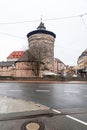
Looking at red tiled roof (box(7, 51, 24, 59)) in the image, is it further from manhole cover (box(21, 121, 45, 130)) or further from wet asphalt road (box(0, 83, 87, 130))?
manhole cover (box(21, 121, 45, 130))

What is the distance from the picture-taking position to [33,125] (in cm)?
689

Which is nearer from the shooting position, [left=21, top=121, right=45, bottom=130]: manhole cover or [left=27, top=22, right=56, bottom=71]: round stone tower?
[left=21, top=121, right=45, bottom=130]: manhole cover

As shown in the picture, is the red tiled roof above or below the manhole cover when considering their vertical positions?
above

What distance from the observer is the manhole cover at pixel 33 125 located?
6570 millimetres

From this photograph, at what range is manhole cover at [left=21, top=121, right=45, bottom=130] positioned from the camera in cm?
657

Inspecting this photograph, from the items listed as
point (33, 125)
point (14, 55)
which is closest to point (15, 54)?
point (14, 55)

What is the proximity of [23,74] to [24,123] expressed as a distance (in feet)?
190

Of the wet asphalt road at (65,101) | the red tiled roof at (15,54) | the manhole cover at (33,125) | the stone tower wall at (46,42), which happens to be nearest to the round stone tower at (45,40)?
the stone tower wall at (46,42)

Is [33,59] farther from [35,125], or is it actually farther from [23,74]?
[35,125]

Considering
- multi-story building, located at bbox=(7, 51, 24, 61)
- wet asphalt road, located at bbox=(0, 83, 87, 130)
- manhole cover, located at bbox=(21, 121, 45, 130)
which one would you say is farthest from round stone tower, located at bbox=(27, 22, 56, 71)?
manhole cover, located at bbox=(21, 121, 45, 130)

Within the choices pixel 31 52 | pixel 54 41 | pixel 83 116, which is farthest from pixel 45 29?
pixel 83 116

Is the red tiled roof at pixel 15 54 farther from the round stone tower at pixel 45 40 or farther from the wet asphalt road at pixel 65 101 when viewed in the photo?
the wet asphalt road at pixel 65 101

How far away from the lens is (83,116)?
26.5ft

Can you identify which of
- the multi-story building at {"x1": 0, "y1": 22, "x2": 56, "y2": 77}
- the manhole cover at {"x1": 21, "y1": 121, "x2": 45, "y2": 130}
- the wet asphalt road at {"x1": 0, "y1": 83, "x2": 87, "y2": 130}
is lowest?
the manhole cover at {"x1": 21, "y1": 121, "x2": 45, "y2": 130}
